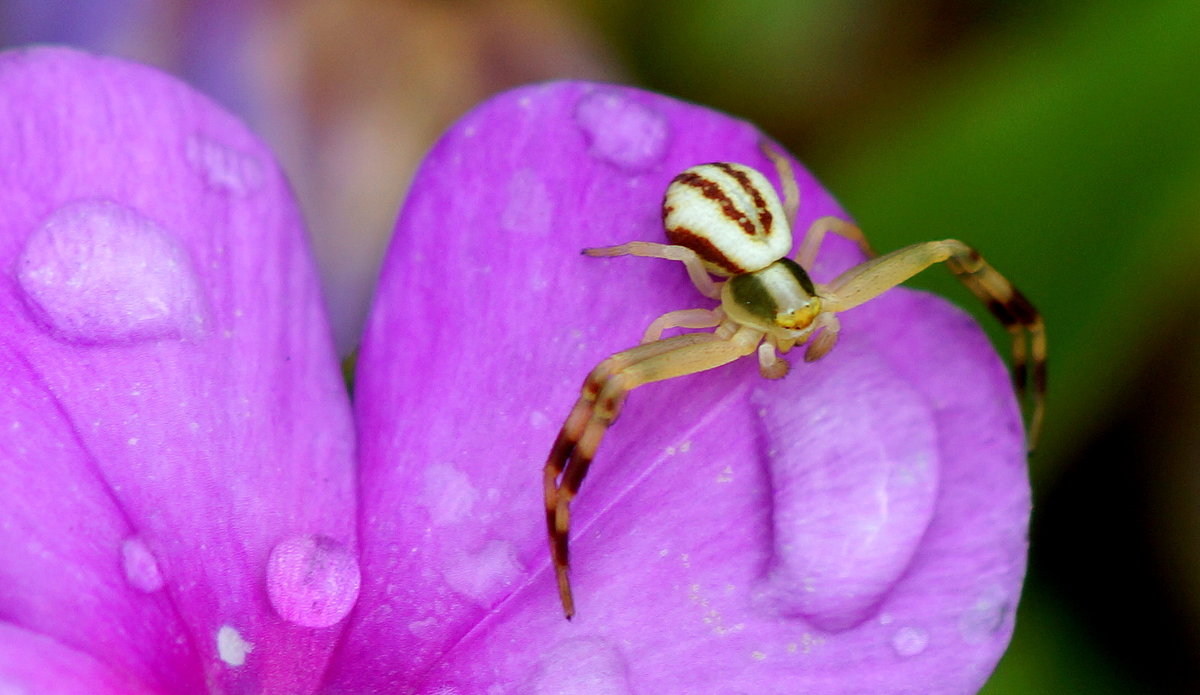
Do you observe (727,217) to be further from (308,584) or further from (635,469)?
(308,584)

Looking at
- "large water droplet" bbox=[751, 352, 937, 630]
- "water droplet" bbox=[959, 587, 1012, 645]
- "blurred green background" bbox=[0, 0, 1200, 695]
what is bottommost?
"blurred green background" bbox=[0, 0, 1200, 695]

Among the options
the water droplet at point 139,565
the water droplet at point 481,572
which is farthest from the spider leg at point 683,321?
the water droplet at point 139,565

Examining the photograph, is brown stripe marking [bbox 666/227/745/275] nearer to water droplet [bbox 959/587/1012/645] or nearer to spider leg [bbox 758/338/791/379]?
spider leg [bbox 758/338/791/379]

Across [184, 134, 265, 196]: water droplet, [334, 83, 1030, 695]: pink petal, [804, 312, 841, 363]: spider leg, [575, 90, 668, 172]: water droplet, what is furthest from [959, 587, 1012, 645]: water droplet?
[184, 134, 265, 196]: water droplet

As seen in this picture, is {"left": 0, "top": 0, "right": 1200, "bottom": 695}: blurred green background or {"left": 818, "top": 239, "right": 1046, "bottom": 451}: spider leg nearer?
{"left": 818, "top": 239, "right": 1046, "bottom": 451}: spider leg

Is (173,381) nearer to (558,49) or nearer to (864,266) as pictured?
(864,266)

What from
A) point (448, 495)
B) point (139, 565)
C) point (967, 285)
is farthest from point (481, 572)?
point (967, 285)
